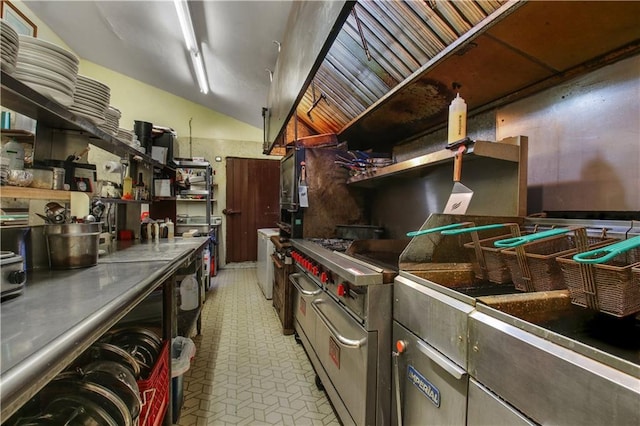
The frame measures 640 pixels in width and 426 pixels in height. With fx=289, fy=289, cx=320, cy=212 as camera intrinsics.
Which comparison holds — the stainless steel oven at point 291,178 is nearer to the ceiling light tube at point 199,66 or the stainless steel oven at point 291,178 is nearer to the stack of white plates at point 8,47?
the ceiling light tube at point 199,66

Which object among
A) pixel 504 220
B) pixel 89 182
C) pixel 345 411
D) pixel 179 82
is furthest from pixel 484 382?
pixel 179 82

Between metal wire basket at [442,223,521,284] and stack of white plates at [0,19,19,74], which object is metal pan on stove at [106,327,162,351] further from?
metal wire basket at [442,223,521,284]

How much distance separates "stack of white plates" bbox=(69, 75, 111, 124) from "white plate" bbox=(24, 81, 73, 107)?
0.32 feet

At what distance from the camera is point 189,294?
8.89ft

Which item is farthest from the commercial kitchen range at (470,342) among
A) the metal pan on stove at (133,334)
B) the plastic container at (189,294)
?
the plastic container at (189,294)

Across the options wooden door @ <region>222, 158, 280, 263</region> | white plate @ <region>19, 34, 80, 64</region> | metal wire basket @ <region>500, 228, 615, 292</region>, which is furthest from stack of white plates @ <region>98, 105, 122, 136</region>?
wooden door @ <region>222, 158, 280, 263</region>

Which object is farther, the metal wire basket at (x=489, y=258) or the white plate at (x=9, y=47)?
the metal wire basket at (x=489, y=258)

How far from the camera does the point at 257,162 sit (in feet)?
20.1

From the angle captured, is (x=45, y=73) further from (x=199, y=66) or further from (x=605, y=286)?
(x=199, y=66)

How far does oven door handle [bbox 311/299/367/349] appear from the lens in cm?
129

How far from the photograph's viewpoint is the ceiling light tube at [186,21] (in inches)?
95.1

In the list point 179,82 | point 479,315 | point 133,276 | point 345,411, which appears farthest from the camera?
point 179,82

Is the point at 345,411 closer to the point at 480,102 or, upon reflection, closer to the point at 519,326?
the point at 519,326

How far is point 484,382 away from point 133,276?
1.24m
